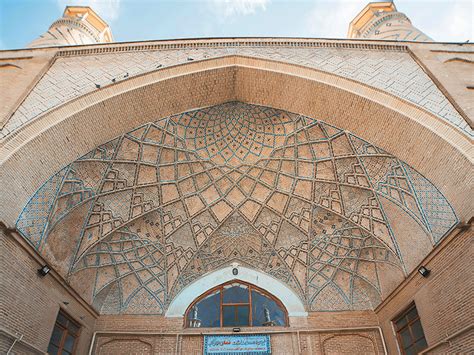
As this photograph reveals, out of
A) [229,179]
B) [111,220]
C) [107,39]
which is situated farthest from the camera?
[107,39]

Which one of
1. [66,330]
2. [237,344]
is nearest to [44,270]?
[66,330]

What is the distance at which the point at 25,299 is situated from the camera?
4754 mm

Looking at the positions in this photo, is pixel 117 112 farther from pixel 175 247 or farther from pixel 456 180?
pixel 456 180

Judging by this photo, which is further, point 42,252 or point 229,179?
point 229,179

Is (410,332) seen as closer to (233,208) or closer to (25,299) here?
(233,208)

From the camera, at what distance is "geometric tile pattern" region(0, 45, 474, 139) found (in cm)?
501

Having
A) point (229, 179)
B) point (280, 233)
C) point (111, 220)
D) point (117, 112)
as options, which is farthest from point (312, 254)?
point (117, 112)

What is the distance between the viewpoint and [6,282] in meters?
4.34

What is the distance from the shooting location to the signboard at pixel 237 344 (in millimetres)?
6504

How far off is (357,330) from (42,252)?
5.58 metres

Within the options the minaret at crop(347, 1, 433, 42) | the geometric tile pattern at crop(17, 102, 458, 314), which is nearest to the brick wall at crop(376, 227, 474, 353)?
the geometric tile pattern at crop(17, 102, 458, 314)

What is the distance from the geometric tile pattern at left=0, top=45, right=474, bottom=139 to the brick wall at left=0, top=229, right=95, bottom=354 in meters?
1.62

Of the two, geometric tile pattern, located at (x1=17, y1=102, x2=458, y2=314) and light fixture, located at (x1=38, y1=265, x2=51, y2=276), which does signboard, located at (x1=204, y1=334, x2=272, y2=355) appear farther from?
light fixture, located at (x1=38, y1=265, x2=51, y2=276)

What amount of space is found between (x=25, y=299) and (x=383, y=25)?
34.1ft
